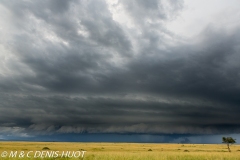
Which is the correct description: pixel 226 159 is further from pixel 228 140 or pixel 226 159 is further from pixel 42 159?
pixel 228 140

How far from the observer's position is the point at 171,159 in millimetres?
30531

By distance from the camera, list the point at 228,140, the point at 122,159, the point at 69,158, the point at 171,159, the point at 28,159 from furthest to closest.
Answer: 1. the point at 228,140
2. the point at 171,159
3. the point at 122,159
4. the point at 69,158
5. the point at 28,159

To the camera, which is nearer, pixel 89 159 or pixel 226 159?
pixel 89 159

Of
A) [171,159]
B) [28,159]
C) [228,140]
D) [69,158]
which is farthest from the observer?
[228,140]

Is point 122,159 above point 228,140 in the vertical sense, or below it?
below

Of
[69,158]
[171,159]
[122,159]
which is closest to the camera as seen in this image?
[69,158]

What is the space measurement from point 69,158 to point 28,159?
461 centimetres

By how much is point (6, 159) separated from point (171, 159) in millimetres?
21046

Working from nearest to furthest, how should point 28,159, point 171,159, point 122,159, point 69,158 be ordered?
point 28,159, point 69,158, point 122,159, point 171,159

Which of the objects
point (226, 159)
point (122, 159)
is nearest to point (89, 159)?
point (122, 159)

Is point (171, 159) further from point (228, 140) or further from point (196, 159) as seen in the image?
point (228, 140)

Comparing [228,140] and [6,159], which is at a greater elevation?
[228,140]

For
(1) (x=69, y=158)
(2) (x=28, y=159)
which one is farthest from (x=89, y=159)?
(2) (x=28, y=159)

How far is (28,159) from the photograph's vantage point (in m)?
24.6
